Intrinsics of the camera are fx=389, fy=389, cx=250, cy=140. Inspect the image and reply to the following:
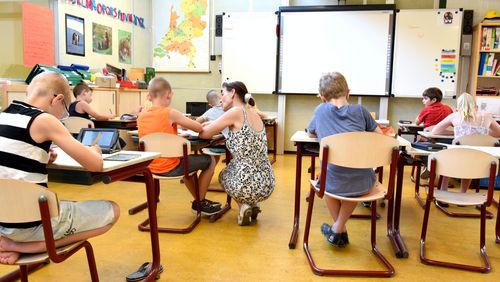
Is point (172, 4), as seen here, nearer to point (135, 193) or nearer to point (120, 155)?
point (135, 193)

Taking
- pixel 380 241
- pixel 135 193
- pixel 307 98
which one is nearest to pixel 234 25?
pixel 307 98

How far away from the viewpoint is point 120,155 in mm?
1888

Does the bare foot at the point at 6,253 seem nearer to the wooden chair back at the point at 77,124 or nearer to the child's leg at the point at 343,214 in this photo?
the child's leg at the point at 343,214

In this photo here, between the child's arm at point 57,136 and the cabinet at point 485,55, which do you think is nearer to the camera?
the child's arm at point 57,136

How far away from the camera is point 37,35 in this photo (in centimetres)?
454

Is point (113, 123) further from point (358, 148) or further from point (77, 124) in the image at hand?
point (358, 148)

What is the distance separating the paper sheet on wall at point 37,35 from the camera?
4.39 m

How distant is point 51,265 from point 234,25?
Answer: 505 cm

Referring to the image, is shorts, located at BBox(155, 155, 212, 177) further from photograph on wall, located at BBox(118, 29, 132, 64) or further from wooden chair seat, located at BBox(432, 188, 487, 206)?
photograph on wall, located at BBox(118, 29, 132, 64)

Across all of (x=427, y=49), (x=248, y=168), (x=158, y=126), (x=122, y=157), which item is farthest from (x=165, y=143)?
(x=427, y=49)

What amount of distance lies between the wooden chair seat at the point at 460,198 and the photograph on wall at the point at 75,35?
4.62 m

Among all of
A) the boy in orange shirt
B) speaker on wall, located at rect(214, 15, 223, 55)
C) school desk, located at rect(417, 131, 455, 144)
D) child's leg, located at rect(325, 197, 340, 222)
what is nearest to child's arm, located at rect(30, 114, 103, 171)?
the boy in orange shirt

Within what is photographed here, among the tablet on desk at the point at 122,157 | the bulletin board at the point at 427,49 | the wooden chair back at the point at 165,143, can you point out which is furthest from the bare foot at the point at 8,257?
the bulletin board at the point at 427,49

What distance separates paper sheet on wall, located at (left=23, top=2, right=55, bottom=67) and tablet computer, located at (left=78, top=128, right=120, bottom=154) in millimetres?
3094
